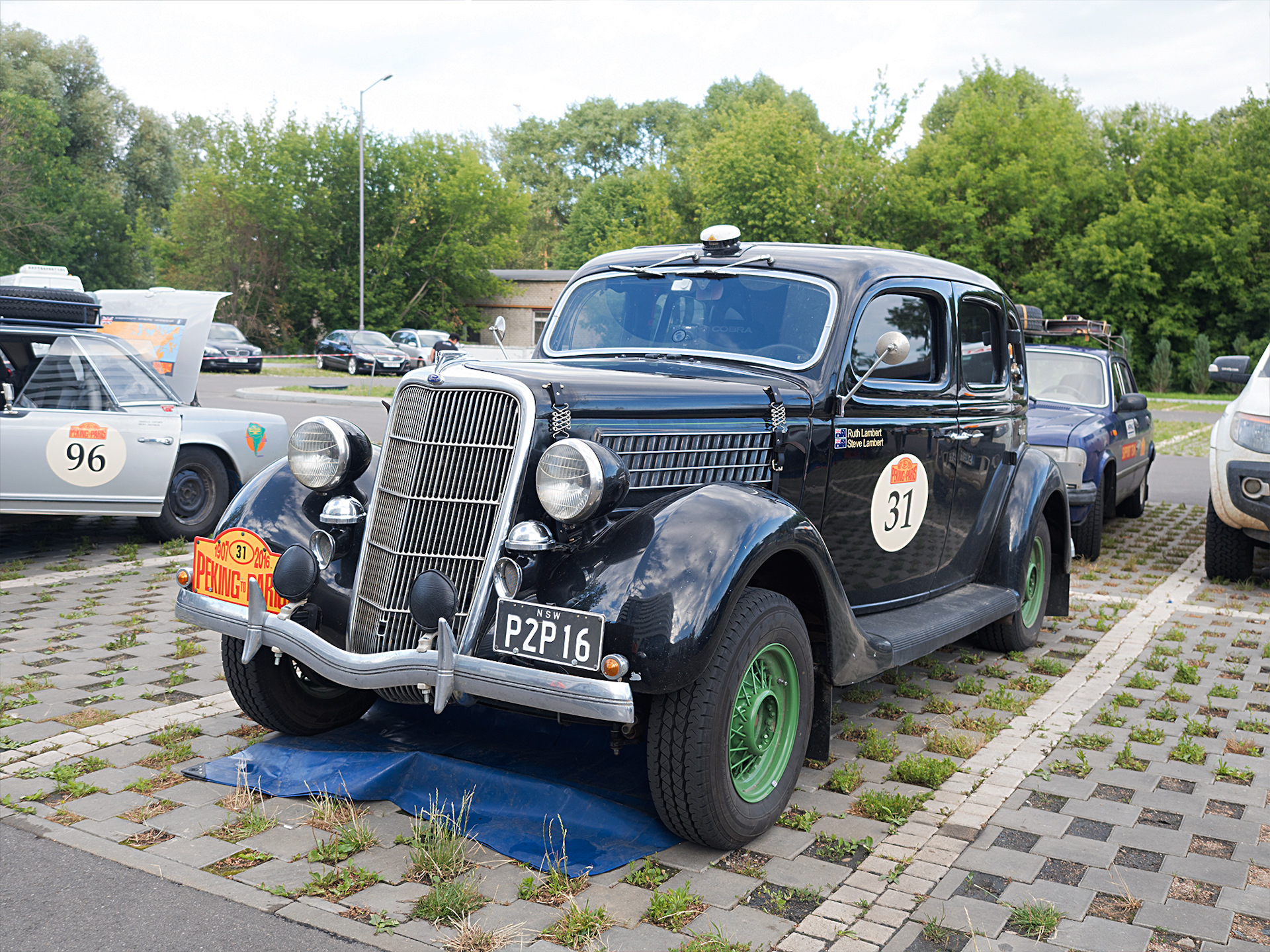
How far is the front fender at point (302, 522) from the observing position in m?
3.87

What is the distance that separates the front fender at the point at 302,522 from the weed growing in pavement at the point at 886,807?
1988 mm

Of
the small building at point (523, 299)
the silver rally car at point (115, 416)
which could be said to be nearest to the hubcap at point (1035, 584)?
the silver rally car at point (115, 416)

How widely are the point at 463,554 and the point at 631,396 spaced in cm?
82

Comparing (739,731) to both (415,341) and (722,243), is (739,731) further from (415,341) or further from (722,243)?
(415,341)

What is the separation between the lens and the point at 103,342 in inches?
324

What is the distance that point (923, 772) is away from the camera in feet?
13.8

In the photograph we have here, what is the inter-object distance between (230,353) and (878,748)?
33.2 metres

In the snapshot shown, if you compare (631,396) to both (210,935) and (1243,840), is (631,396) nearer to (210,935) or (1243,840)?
(210,935)

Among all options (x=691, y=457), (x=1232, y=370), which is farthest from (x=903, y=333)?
(x=1232, y=370)

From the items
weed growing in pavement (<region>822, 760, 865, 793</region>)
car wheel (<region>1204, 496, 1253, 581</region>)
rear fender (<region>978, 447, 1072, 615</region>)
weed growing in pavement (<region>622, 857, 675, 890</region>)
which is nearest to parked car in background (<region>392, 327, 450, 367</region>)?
car wheel (<region>1204, 496, 1253, 581</region>)

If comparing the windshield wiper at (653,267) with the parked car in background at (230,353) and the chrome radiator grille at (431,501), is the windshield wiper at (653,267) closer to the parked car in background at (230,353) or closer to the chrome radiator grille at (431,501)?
the chrome radiator grille at (431,501)

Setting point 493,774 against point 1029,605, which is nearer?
point 493,774

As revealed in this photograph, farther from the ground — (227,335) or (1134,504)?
(227,335)

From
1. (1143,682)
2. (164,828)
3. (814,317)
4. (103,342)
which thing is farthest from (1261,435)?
(103,342)
